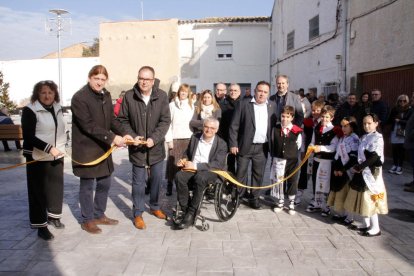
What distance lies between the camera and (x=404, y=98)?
302 inches

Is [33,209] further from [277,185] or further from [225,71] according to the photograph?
[225,71]

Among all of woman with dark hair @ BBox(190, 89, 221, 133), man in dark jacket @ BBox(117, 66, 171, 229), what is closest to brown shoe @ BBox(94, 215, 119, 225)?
man in dark jacket @ BBox(117, 66, 171, 229)

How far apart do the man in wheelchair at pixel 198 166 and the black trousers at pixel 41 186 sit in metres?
1.42

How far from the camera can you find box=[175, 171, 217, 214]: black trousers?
14.8 feet

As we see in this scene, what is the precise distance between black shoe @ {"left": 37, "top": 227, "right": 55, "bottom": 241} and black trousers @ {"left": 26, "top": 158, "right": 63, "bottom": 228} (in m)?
0.05

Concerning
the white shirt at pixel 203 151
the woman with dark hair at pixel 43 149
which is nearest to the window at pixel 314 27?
the white shirt at pixel 203 151

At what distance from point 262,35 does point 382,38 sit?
49.4 ft

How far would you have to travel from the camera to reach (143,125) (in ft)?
15.1

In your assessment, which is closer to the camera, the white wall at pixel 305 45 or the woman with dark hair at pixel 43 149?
the woman with dark hair at pixel 43 149

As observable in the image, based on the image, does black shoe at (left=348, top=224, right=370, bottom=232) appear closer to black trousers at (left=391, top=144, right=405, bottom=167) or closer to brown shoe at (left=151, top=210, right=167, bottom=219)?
brown shoe at (left=151, top=210, right=167, bottom=219)

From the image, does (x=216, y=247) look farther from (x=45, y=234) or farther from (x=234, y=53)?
(x=234, y=53)

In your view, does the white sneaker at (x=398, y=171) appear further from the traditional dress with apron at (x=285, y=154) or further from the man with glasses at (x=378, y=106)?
the traditional dress with apron at (x=285, y=154)

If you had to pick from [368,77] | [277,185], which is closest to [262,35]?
[368,77]

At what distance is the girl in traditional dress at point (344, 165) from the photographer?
454cm
